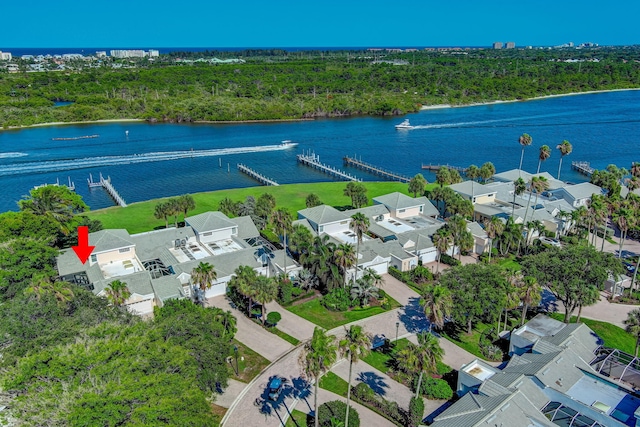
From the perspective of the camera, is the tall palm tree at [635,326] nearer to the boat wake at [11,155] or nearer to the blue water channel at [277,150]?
the blue water channel at [277,150]

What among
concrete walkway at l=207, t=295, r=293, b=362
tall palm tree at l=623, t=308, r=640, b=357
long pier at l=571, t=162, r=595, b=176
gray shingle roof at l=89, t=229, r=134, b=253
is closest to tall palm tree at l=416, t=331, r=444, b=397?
concrete walkway at l=207, t=295, r=293, b=362

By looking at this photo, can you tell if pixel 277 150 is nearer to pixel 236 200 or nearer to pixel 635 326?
pixel 236 200

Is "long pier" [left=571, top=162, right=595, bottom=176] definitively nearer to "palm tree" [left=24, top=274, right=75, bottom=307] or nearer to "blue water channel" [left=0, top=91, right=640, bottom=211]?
"blue water channel" [left=0, top=91, right=640, bottom=211]

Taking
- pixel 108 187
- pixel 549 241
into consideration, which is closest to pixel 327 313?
pixel 549 241

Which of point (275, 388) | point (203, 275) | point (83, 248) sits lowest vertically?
point (275, 388)

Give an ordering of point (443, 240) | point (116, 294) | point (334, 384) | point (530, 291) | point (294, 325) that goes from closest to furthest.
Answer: point (334, 384), point (530, 291), point (116, 294), point (294, 325), point (443, 240)

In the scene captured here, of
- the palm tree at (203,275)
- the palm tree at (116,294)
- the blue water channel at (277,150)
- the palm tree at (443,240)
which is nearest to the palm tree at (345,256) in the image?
the palm tree at (443,240)
